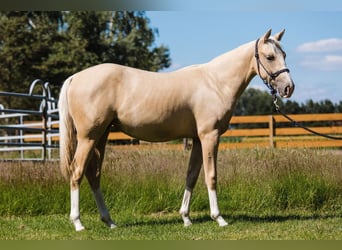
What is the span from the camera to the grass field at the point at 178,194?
6242 millimetres

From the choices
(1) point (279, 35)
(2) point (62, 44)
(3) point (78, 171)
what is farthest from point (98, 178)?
(2) point (62, 44)

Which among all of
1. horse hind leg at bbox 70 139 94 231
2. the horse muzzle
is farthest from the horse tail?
the horse muzzle

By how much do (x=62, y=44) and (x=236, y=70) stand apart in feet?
79.5

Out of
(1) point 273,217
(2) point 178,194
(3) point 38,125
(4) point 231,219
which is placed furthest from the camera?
(3) point 38,125

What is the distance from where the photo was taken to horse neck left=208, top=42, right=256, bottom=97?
6113mm

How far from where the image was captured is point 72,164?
584 centimetres

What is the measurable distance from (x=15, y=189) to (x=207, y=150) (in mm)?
3047

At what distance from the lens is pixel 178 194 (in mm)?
7504

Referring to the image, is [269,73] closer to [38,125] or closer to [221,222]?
[221,222]

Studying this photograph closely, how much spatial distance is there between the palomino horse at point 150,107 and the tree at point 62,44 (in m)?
19.4

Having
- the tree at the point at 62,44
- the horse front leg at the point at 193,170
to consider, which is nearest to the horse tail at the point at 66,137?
the horse front leg at the point at 193,170

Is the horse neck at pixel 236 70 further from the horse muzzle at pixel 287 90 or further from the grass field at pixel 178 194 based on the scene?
the grass field at pixel 178 194

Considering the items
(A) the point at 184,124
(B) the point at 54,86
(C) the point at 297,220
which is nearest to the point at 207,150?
(A) the point at 184,124

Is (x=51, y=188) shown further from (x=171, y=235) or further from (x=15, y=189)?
(x=171, y=235)
